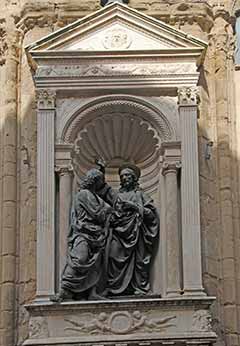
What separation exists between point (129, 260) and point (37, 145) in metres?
1.46

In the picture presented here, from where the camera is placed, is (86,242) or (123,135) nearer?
(86,242)

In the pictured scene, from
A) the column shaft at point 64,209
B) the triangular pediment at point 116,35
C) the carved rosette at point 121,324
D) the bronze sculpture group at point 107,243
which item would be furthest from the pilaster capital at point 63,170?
the carved rosette at point 121,324

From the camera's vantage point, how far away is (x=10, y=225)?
13.0m

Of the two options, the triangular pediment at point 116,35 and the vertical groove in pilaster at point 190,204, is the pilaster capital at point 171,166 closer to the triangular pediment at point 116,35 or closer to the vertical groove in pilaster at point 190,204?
the vertical groove in pilaster at point 190,204

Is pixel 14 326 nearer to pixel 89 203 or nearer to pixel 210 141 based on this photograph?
pixel 89 203

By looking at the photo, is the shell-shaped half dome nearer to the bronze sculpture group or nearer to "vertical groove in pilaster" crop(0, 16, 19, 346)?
the bronze sculpture group

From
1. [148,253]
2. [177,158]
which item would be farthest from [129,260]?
[177,158]

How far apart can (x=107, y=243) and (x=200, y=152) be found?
1.36 m

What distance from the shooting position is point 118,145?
13484mm

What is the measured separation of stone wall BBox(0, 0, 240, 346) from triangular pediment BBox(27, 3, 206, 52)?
384 millimetres

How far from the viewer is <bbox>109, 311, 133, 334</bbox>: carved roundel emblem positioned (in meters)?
12.1

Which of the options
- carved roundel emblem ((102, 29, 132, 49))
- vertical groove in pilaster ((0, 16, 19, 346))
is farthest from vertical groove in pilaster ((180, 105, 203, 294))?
vertical groove in pilaster ((0, 16, 19, 346))

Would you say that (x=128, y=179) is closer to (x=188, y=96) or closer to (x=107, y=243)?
(x=107, y=243)

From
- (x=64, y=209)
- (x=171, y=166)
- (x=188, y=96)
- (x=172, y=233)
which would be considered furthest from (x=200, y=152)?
(x=64, y=209)
